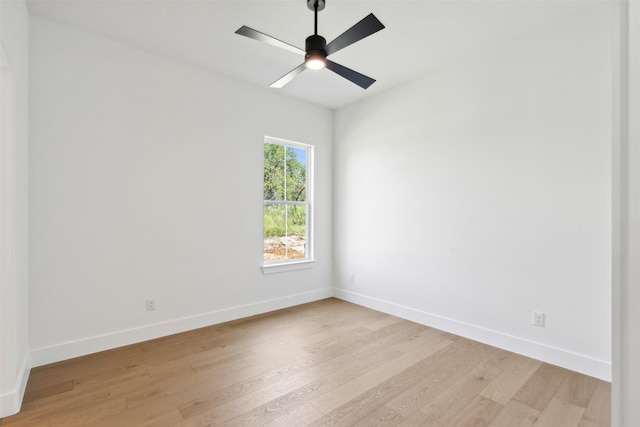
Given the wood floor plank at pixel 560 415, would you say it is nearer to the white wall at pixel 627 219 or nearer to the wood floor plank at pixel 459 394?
the wood floor plank at pixel 459 394

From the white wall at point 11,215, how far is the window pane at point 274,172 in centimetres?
232

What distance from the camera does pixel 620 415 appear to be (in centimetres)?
43

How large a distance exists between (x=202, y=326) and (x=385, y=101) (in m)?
3.40

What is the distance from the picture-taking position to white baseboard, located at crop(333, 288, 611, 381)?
243cm

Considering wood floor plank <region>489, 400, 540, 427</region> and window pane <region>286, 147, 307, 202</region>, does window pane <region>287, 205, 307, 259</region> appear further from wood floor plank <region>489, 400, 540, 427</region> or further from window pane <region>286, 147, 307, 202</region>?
wood floor plank <region>489, 400, 540, 427</region>

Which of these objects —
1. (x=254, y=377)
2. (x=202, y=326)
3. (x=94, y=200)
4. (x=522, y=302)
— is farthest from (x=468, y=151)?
(x=94, y=200)

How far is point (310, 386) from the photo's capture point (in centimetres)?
225

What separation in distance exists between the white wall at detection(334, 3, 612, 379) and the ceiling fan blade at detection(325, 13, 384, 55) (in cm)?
166

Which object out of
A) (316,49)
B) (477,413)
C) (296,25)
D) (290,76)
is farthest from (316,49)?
(477,413)

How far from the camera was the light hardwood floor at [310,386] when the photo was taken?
1921mm

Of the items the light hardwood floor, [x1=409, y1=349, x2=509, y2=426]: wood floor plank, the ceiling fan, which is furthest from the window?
[x1=409, y1=349, x2=509, y2=426]: wood floor plank

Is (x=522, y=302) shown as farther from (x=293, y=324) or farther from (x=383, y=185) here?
(x=293, y=324)

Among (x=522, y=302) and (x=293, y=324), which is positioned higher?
(x=522, y=302)

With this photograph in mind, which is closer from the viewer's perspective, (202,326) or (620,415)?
(620,415)
